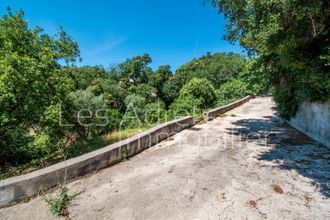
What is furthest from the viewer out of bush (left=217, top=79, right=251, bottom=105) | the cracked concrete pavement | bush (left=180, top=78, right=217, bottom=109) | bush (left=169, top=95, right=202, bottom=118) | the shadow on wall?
bush (left=217, top=79, right=251, bottom=105)

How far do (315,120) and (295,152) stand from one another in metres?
1.67

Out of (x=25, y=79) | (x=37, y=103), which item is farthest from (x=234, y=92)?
(x=25, y=79)

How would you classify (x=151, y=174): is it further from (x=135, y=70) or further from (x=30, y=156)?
(x=135, y=70)

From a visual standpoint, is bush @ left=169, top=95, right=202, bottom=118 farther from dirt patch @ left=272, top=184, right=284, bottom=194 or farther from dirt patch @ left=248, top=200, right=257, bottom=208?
dirt patch @ left=248, top=200, right=257, bottom=208

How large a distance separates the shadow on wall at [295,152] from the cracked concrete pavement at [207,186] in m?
0.02

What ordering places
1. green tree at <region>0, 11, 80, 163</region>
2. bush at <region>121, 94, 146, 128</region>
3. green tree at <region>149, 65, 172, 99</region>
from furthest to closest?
green tree at <region>149, 65, 172, 99</region> → bush at <region>121, 94, 146, 128</region> → green tree at <region>0, 11, 80, 163</region>

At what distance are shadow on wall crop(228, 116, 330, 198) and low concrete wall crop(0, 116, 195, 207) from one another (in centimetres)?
277

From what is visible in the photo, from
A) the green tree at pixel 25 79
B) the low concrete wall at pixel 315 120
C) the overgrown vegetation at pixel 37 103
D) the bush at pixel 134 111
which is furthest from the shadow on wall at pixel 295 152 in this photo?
the bush at pixel 134 111

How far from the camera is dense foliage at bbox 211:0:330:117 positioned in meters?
3.46

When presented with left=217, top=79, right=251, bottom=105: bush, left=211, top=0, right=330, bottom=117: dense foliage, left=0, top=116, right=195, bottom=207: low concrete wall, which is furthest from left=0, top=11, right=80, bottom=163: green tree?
left=217, top=79, right=251, bottom=105: bush

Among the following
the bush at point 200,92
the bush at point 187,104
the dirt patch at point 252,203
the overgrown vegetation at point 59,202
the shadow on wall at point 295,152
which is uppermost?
the bush at point 200,92

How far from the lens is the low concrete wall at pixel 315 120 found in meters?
5.20

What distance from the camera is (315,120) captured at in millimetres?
5895

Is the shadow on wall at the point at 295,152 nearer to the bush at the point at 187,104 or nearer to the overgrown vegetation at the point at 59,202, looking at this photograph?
the overgrown vegetation at the point at 59,202
